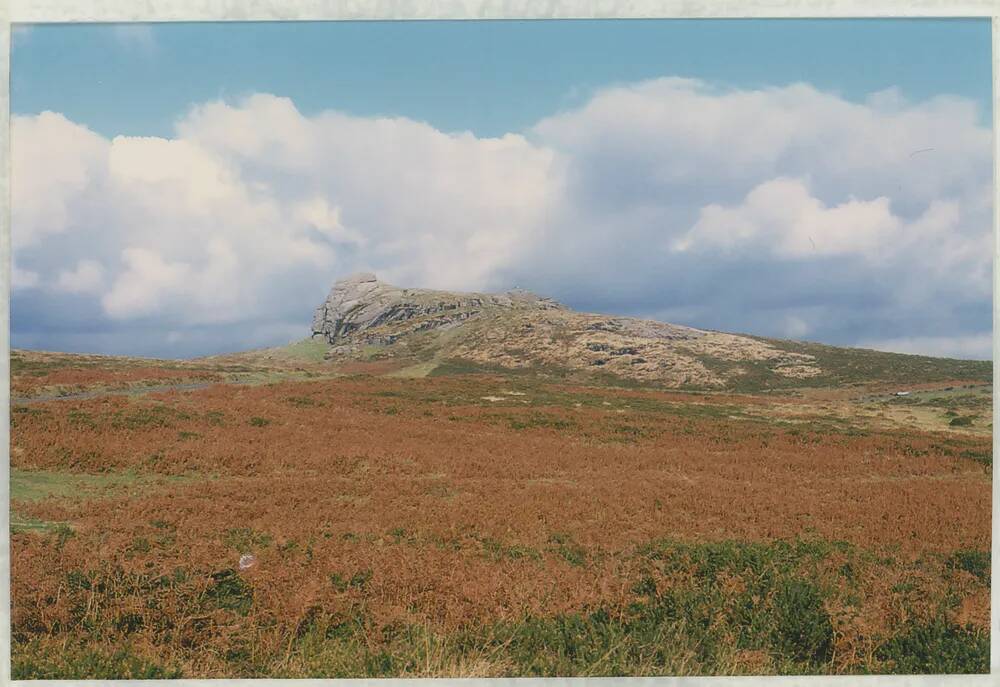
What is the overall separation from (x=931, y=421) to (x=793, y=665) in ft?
68.9

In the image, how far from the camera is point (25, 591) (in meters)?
5.79

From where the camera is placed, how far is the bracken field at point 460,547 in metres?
5.40

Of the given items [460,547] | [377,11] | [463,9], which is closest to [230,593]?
[460,547]

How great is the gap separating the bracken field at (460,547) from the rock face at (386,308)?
37.7 ft

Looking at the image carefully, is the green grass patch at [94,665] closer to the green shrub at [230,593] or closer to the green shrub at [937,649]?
the green shrub at [230,593]

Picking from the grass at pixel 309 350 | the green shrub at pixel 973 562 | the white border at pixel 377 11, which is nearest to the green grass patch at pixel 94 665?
the white border at pixel 377 11

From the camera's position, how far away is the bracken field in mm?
5402

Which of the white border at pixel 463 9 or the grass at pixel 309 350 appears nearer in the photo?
the white border at pixel 463 9

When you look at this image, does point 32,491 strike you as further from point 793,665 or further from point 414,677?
point 793,665

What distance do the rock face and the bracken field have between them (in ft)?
37.7

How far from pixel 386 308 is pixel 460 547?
3330 cm

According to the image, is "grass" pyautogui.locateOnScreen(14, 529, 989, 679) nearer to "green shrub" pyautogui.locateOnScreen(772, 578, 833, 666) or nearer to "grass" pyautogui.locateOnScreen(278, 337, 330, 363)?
"green shrub" pyautogui.locateOnScreen(772, 578, 833, 666)

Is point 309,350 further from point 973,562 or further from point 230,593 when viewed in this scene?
point 973,562

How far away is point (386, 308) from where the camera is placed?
3959cm
